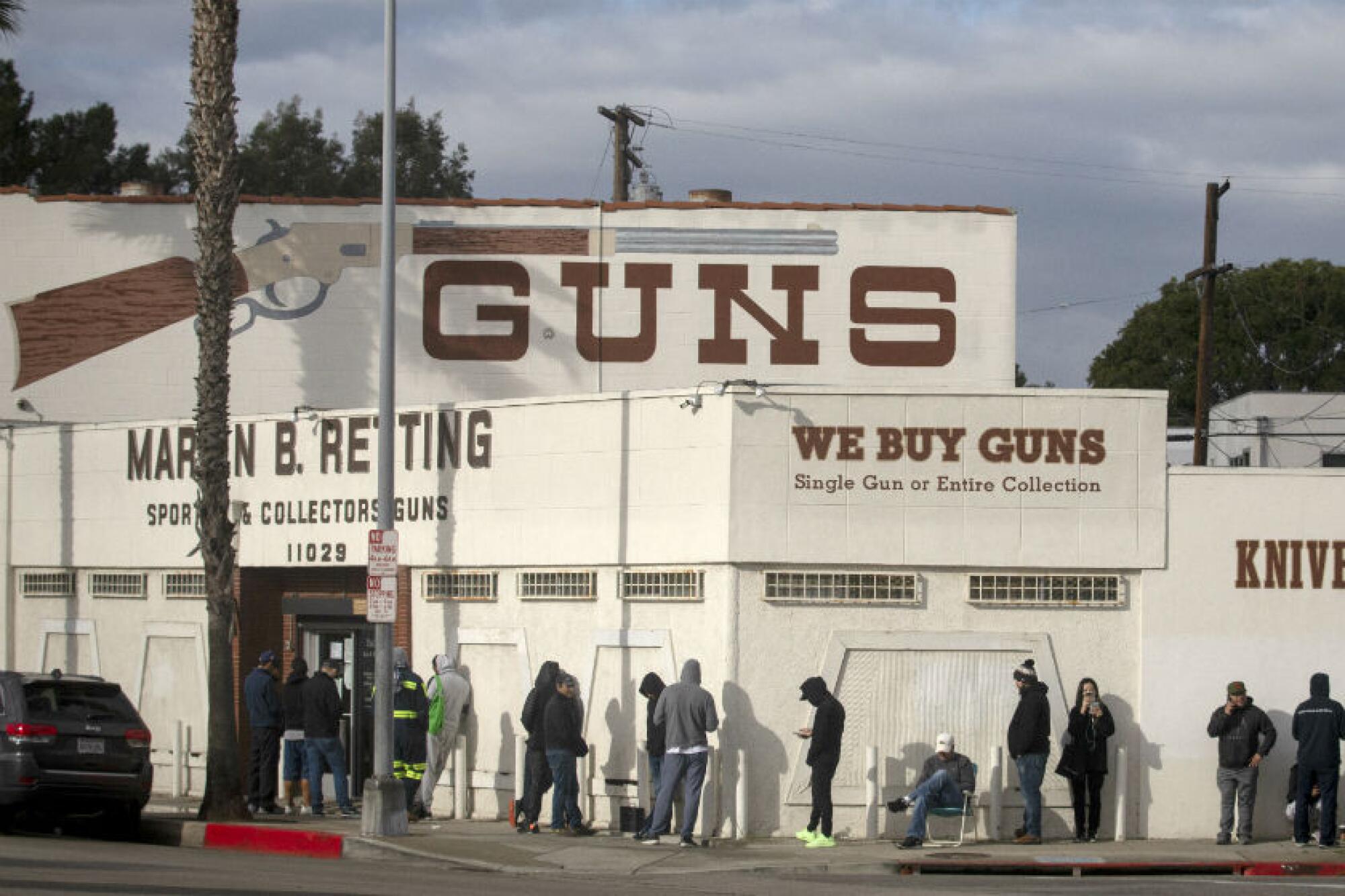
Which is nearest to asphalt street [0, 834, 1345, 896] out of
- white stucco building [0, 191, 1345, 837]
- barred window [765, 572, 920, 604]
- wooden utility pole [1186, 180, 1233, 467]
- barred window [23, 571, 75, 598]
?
white stucco building [0, 191, 1345, 837]

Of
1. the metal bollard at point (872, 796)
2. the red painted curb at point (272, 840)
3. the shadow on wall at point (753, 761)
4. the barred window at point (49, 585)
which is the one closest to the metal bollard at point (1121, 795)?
the metal bollard at point (872, 796)

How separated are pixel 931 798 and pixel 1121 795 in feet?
7.12

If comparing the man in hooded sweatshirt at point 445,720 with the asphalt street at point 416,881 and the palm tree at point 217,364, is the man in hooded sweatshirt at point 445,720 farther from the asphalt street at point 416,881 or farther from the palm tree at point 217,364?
the asphalt street at point 416,881

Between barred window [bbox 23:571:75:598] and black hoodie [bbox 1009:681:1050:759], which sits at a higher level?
barred window [bbox 23:571:75:598]

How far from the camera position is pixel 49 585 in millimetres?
26344

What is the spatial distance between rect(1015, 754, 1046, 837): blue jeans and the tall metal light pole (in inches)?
249

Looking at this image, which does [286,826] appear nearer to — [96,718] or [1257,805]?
[96,718]

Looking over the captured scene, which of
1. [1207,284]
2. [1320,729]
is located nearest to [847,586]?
[1320,729]

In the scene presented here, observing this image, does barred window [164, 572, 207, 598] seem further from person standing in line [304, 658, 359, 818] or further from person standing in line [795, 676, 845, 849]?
person standing in line [795, 676, 845, 849]

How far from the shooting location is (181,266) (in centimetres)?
2823

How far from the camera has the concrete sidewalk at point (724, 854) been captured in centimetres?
1739

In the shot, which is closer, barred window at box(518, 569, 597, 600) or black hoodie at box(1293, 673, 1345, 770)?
black hoodie at box(1293, 673, 1345, 770)

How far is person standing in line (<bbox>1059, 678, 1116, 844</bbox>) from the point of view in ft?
62.3

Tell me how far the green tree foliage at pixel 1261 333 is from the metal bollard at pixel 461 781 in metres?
59.8
